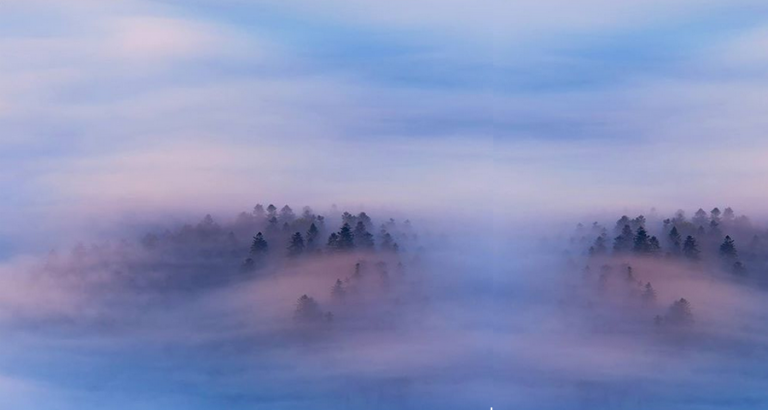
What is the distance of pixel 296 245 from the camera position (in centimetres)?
331

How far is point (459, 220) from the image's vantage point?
11.0 feet

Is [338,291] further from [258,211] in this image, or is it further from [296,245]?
[258,211]

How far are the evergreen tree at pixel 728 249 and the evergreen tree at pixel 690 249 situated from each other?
0.08 meters

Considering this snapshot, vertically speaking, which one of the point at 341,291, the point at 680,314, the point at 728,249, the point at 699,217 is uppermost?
the point at 699,217

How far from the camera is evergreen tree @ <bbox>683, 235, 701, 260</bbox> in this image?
10.7ft

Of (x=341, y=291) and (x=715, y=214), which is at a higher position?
(x=715, y=214)

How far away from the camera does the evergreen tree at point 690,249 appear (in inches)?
128

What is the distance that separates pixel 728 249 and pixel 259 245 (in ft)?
5.04

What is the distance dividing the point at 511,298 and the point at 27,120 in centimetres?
173

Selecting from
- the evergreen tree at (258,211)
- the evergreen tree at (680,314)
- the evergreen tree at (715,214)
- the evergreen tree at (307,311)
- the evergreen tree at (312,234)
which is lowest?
the evergreen tree at (680,314)

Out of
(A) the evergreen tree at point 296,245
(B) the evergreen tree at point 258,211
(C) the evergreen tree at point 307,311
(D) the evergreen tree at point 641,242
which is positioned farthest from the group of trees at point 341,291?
(D) the evergreen tree at point 641,242

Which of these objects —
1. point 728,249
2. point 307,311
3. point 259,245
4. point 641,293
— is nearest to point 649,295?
point 641,293

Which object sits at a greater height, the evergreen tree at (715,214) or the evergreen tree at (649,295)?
the evergreen tree at (715,214)

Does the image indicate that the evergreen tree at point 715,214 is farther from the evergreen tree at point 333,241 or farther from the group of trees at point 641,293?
the evergreen tree at point 333,241
